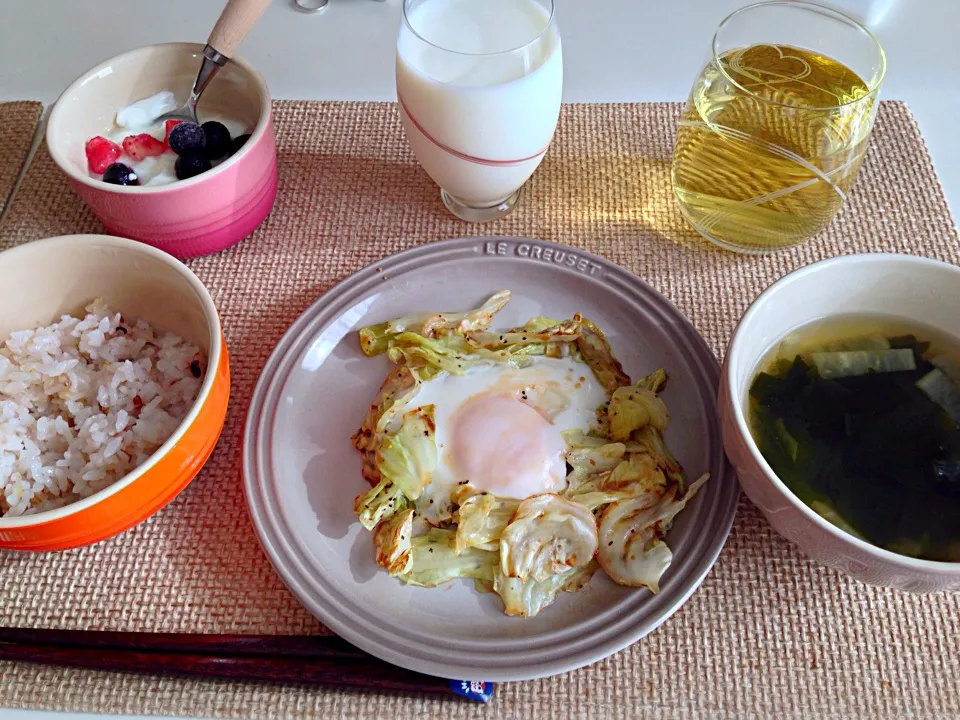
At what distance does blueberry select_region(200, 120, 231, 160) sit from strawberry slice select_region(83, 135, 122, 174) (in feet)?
0.56

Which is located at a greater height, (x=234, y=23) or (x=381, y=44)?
(x=234, y=23)

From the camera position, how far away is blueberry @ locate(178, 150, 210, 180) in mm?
1414

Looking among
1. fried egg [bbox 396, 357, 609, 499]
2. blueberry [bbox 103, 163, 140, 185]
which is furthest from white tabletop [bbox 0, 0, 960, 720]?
fried egg [bbox 396, 357, 609, 499]

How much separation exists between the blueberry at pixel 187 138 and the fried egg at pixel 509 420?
2.07 ft

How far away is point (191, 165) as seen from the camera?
1.41 m

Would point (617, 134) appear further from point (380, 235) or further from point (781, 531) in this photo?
point (781, 531)

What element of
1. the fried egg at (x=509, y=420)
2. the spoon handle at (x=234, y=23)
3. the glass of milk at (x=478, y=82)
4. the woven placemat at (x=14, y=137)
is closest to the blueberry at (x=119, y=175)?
the spoon handle at (x=234, y=23)

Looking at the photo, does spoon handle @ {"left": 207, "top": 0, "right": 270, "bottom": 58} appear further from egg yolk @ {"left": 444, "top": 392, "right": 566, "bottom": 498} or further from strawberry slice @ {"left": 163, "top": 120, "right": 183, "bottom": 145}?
egg yolk @ {"left": 444, "top": 392, "right": 566, "bottom": 498}

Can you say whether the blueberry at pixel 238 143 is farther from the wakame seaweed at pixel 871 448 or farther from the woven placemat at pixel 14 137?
the wakame seaweed at pixel 871 448

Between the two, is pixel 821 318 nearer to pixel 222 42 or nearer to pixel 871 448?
pixel 871 448

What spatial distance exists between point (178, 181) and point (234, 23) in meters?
0.32

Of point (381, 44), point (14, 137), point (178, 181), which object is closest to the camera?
point (178, 181)

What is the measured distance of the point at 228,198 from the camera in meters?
1.43

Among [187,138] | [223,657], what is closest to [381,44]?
[187,138]
